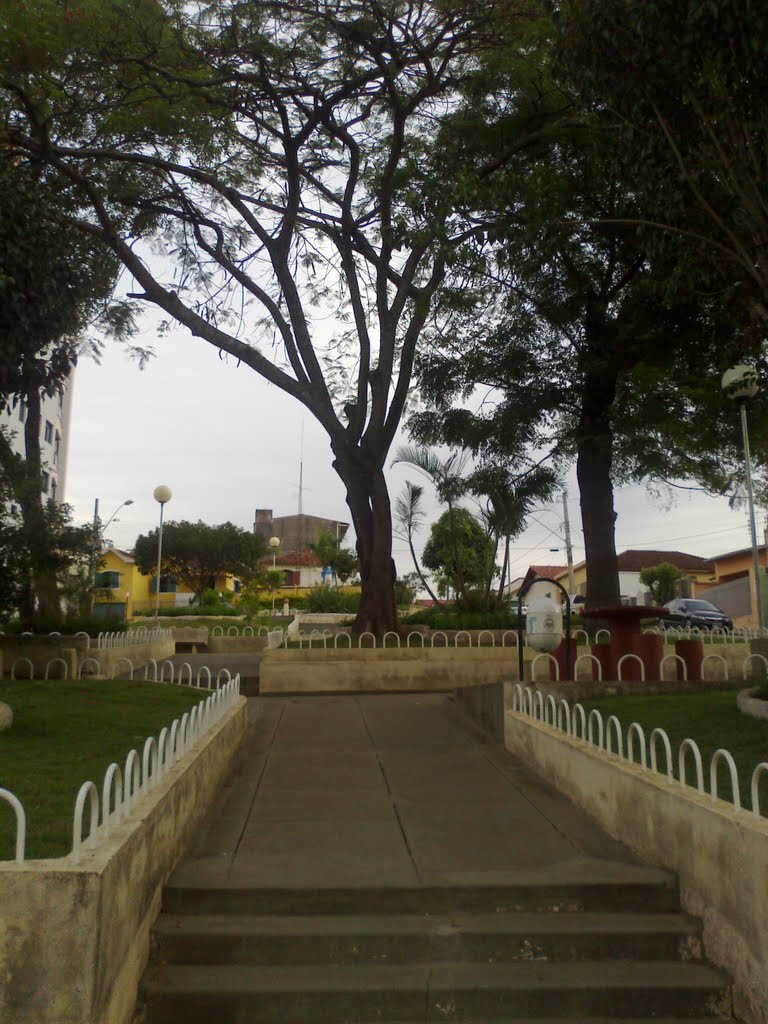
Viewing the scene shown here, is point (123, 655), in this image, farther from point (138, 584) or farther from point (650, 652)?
Answer: point (138, 584)

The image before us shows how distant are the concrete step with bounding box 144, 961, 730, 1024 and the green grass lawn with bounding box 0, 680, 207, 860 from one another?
914mm

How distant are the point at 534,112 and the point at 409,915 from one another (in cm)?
1304

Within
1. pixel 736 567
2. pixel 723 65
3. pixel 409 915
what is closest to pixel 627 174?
pixel 723 65

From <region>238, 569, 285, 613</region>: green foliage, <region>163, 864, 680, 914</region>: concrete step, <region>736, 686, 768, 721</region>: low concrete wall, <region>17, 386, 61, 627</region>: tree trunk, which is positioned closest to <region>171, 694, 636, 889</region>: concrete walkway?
<region>163, 864, 680, 914</region>: concrete step

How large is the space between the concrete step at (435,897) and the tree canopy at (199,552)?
48.4 metres

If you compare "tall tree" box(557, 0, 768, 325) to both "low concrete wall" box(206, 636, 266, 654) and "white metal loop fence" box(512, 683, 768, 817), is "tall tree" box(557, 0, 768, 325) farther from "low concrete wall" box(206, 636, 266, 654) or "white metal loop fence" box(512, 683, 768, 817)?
"low concrete wall" box(206, 636, 266, 654)

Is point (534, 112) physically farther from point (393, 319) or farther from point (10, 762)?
point (10, 762)

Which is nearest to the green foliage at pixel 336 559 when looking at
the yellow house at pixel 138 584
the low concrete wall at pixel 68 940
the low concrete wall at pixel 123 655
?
the yellow house at pixel 138 584

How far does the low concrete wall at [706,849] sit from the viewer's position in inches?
146

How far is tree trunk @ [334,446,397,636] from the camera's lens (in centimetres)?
1554

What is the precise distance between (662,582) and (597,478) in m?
29.3

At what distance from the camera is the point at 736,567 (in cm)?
4291

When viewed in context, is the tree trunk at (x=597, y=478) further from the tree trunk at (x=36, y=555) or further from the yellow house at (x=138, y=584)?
the yellow house at (x=138, y=584)

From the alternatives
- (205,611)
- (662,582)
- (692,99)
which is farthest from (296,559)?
(692,99)
